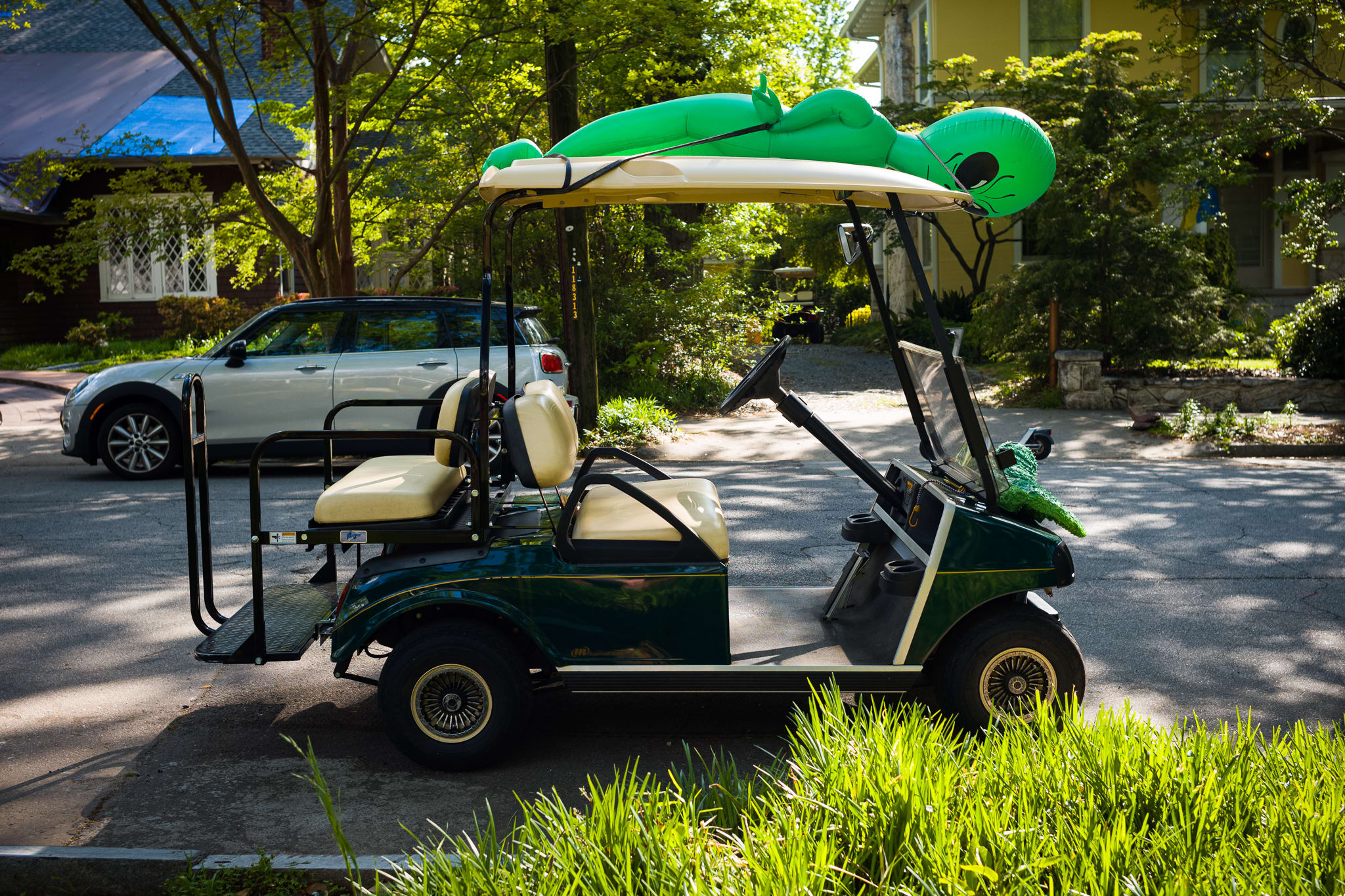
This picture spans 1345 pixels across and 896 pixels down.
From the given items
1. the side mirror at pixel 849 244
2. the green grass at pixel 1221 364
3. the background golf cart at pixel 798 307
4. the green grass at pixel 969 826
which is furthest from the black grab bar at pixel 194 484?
the green grass at pixel 1221 364

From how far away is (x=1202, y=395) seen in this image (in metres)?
14.8

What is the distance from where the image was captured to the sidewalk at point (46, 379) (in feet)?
56.7

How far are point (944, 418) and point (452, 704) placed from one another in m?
2.37

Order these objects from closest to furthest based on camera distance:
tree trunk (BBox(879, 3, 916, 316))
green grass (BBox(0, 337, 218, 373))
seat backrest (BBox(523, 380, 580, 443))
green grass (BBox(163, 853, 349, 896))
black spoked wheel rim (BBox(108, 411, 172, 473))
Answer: green grass (BBox(163, 853, 349, 896)), seat backrest (BBox(523, 380, 580, 443)), black spoked wheel rim (BBox(108, 411, 172, 473)), green grass (BBox(0, 337, 218, 373)), tree trunk (BBox(879, 3, 916, 316))

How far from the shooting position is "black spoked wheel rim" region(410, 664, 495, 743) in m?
4.11

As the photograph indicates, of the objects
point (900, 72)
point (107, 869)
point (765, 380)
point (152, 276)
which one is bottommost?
point (107, 869)

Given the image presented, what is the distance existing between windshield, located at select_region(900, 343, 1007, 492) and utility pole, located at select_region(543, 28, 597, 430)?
8.02 metres

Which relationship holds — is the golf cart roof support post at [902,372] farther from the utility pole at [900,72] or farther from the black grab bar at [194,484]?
the utility pole at [900,72]

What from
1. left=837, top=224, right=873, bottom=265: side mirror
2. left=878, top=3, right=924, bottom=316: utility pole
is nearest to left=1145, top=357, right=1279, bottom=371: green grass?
left=878, top=3, right=924, bottom=316: utility pole

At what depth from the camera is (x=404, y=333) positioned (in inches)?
424

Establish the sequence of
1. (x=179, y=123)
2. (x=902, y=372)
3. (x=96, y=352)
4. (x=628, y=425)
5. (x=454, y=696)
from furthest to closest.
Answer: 1. (x=179, y=123)
2. (x=96, y=352)
3. (x=628, y=425)
4. (x=902, y=372)
5. (x=454, y=696)

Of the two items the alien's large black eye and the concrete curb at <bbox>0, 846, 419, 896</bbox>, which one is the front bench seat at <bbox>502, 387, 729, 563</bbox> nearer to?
the concrete curb at <bbox>0, 846, 419, 896</bbox>

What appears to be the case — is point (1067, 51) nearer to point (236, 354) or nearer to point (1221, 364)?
point (1221, 364)

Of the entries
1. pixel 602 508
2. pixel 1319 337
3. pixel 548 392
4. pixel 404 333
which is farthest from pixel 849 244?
pixel 1319 337
